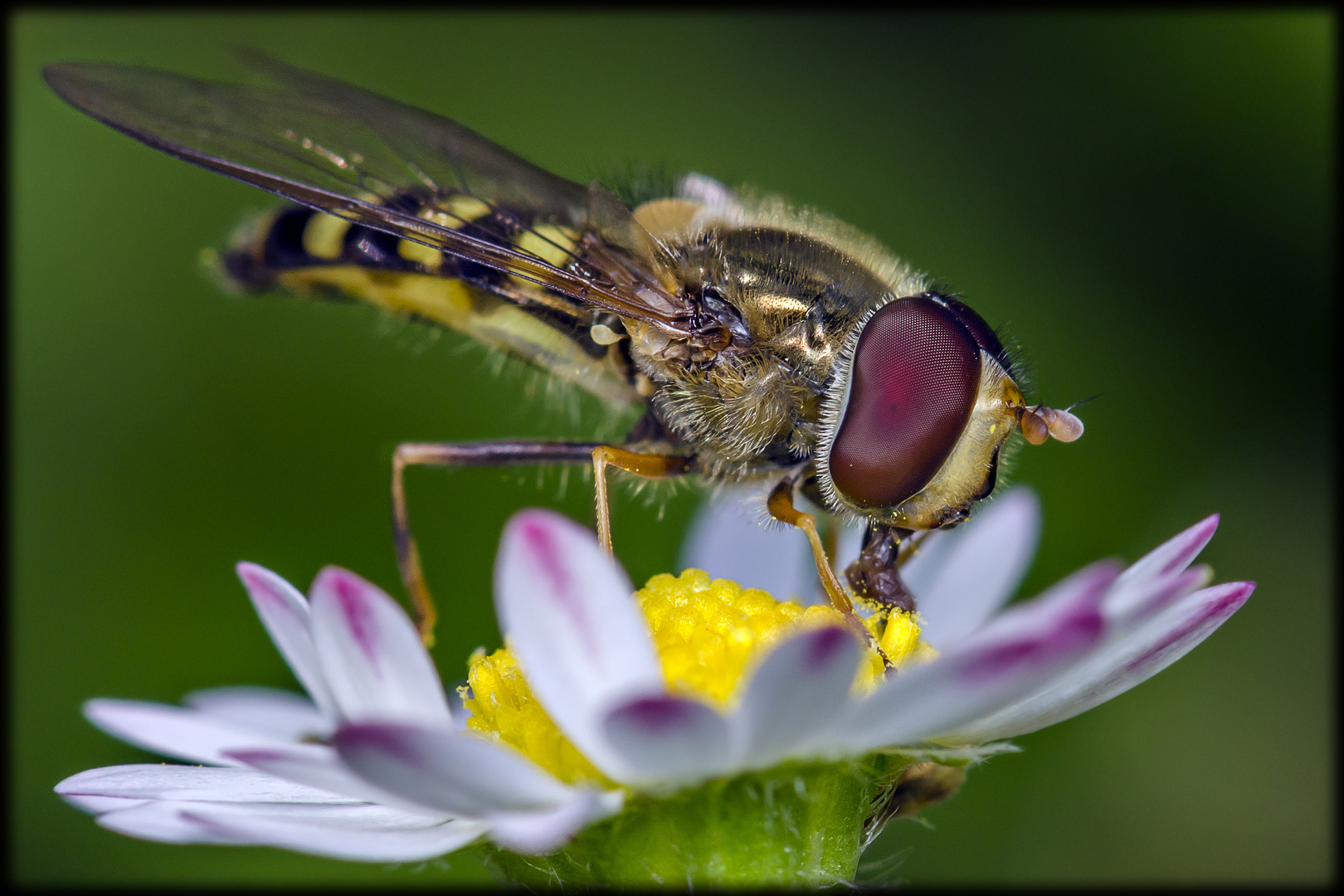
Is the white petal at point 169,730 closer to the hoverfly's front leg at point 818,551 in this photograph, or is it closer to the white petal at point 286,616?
the white petal at point 286,616

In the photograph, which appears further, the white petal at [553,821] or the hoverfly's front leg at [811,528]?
the hoverfly's front leg at [811,528]

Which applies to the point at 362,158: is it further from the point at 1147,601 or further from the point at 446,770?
the point at 1147,601

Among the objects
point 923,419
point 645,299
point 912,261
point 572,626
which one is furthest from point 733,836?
point 912,261

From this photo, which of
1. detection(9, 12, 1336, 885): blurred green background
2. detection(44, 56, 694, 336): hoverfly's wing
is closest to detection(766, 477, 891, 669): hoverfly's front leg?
detection(44, 56, 694, 336): hoverfly's wing

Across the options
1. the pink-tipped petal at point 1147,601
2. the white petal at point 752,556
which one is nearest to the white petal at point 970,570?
the white petal at point 752,556

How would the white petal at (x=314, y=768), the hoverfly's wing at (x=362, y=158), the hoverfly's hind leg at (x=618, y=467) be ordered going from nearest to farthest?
1. the white petal at (x=314, y=768)
2. the hoverfly's hind leg at (x=618, y=467)
3. the hoverfly's wing at (x=362, y=158)

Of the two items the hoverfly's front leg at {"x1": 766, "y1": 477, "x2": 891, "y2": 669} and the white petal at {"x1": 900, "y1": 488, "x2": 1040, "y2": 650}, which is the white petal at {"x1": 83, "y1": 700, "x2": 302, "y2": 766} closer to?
the hoverfly's front leg at {"x1": 766, "y1": 477, "x2": 891, "y2": 669}

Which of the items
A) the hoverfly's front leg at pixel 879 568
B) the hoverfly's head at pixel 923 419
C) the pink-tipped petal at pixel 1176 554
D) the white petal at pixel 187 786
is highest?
the hoverfly's head at pixel 923 419

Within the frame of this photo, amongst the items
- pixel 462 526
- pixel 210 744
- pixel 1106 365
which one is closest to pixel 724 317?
pixel 210 744

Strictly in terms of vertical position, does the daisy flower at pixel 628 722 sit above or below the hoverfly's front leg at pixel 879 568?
below

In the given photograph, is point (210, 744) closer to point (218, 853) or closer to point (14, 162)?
point (218, 853)
